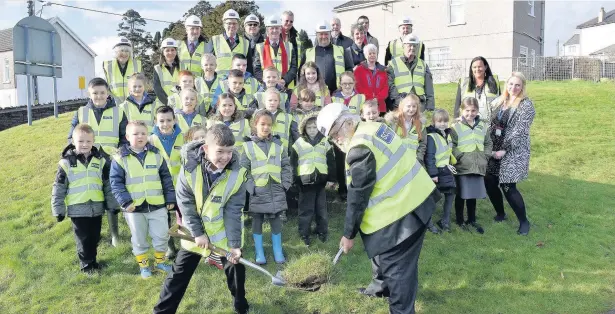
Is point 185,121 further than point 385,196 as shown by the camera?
Yes

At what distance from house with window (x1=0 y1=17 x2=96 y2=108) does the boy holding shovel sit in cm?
3887

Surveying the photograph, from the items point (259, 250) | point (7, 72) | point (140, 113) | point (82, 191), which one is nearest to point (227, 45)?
point (140, 113)

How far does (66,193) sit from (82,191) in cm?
18

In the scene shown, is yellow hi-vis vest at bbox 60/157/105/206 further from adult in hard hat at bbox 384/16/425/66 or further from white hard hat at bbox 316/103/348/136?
adult in hard hat at bbox 384/16/425/66

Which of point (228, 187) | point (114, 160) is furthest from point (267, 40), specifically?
point (228, 187)

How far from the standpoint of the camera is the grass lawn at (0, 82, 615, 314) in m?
5.24

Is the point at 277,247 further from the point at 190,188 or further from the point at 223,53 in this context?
the point at 223,53

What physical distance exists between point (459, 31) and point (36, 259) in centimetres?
2573

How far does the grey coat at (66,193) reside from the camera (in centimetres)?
563

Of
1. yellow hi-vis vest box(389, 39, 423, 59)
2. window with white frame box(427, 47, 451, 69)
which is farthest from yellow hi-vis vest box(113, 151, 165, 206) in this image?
window with white frame box(427, 47, 451, 69)

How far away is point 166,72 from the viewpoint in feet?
26.0

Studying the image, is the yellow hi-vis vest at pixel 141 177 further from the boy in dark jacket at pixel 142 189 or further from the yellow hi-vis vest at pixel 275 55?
the yellow hi-vis vest at pixel 275 55

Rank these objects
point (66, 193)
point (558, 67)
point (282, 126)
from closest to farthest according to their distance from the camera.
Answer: point (66, 193) → point (282, 126) → point (558, 67)

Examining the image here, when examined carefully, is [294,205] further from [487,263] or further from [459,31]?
[459,31]
